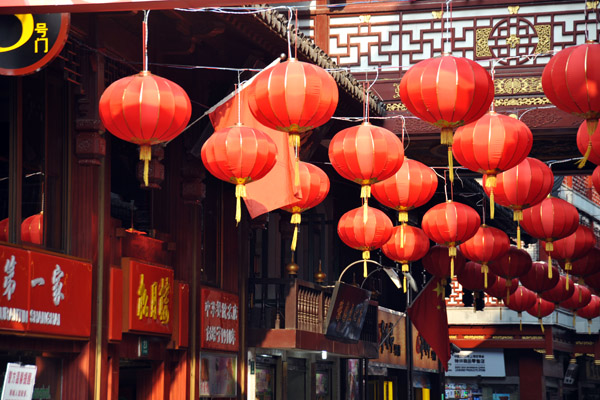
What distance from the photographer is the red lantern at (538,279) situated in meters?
19.6

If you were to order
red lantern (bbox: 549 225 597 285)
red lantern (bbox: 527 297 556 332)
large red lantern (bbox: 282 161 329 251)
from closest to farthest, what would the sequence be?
large red lantern (bbox: 282 161 329 251), red lantern (bbox: 549 225 597 285), red lantern (bbox: 527 297 556 332)

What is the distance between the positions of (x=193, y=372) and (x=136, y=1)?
7265 millimetres

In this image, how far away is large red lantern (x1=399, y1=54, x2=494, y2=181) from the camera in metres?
10.6

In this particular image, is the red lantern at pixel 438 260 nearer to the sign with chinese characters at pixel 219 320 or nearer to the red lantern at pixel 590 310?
the sign with chinese characters at pixel 219 320

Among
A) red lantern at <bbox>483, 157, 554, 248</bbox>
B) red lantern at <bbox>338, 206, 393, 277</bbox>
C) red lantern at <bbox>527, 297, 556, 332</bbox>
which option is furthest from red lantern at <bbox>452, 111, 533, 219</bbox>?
red lantern at <bbox>527, 297, 556, 332</bbox>

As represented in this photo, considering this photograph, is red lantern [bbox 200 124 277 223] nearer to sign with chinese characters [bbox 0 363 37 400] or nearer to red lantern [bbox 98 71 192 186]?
red lantern [bbox 98 71 192 186]

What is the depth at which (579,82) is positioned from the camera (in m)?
10.3

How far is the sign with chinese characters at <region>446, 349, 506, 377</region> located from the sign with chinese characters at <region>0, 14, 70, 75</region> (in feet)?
103

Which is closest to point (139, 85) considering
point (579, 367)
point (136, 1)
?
point (136, 1)

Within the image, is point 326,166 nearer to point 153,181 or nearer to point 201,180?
point 201,180

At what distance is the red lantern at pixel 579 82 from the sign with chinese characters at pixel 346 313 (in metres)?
8.40

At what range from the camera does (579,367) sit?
45062 mm

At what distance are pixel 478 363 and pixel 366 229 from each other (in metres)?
25.8

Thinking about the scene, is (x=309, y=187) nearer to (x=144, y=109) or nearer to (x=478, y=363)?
(x=144, y=109)
